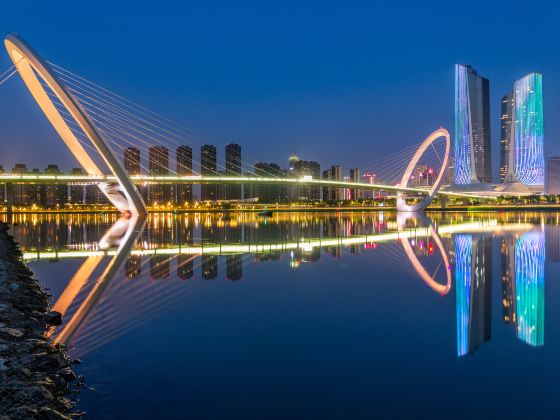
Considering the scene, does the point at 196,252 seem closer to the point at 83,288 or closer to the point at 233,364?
the point at 83,288

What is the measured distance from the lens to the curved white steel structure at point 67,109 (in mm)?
24891

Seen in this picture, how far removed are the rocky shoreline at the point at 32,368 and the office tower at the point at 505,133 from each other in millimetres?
128070

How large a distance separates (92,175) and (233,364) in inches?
1180

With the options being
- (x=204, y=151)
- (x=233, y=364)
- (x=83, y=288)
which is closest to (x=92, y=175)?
(x=83, y=288)

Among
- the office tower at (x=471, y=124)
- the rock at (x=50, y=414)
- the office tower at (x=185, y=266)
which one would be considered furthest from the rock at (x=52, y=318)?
the office tower at (x=471, y=124)

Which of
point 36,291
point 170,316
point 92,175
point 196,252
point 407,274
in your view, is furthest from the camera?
point 92,175

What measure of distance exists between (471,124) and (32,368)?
126m

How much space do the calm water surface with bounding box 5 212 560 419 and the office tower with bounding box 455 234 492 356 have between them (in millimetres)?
30

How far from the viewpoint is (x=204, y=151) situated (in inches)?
2761

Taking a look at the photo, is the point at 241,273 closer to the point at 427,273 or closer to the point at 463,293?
the point at 427,273

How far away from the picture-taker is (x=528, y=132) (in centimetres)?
10038

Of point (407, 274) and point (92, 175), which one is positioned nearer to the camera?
point (407, 274)

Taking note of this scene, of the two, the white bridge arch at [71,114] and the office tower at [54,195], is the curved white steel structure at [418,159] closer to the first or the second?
the white bridge arch at [71,114]

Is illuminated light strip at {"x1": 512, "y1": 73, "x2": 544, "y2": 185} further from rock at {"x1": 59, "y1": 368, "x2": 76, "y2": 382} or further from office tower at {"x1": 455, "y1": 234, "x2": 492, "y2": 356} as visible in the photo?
rock at {"x1": 59, "y1": 368, "x2": 76, "y2": 382}
